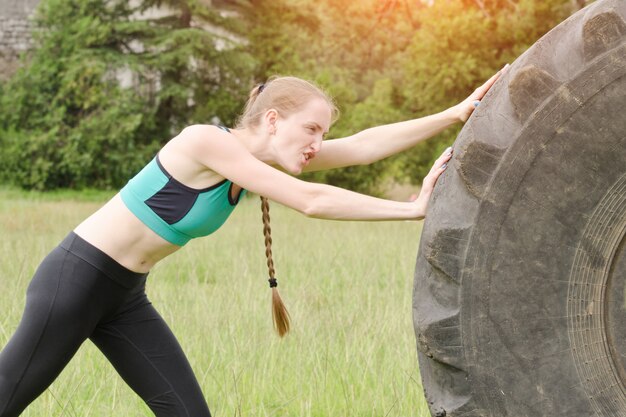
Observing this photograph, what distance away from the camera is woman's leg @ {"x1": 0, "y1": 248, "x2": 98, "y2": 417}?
302 cm

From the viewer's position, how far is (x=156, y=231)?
3086 millimetres

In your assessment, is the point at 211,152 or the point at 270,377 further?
the point at 270,377

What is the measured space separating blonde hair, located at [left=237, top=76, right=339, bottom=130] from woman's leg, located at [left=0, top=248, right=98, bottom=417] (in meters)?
0.75

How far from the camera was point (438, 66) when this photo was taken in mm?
20859

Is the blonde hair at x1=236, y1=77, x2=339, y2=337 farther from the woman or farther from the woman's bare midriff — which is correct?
the woman's bare midriff

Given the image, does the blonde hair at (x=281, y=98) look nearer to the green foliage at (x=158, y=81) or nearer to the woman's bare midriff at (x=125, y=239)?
the woman's bare midriff at (x=125, y=239)

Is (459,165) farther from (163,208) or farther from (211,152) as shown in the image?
(163,208)

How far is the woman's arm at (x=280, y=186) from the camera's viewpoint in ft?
9.46

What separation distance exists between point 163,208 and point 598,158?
4.42 ft

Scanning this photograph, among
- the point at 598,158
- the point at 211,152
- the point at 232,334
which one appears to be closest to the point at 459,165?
the point at 598,158

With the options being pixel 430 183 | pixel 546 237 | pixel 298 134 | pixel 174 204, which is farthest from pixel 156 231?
pixel 546 237

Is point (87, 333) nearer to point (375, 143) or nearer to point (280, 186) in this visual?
point (280, 186)

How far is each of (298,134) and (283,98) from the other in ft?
0.42

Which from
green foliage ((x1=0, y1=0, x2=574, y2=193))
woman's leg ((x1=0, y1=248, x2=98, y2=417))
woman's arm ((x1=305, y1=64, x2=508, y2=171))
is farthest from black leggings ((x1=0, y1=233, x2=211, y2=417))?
green foliage ((x1=0, y1=0, x2=574, y2=193))
